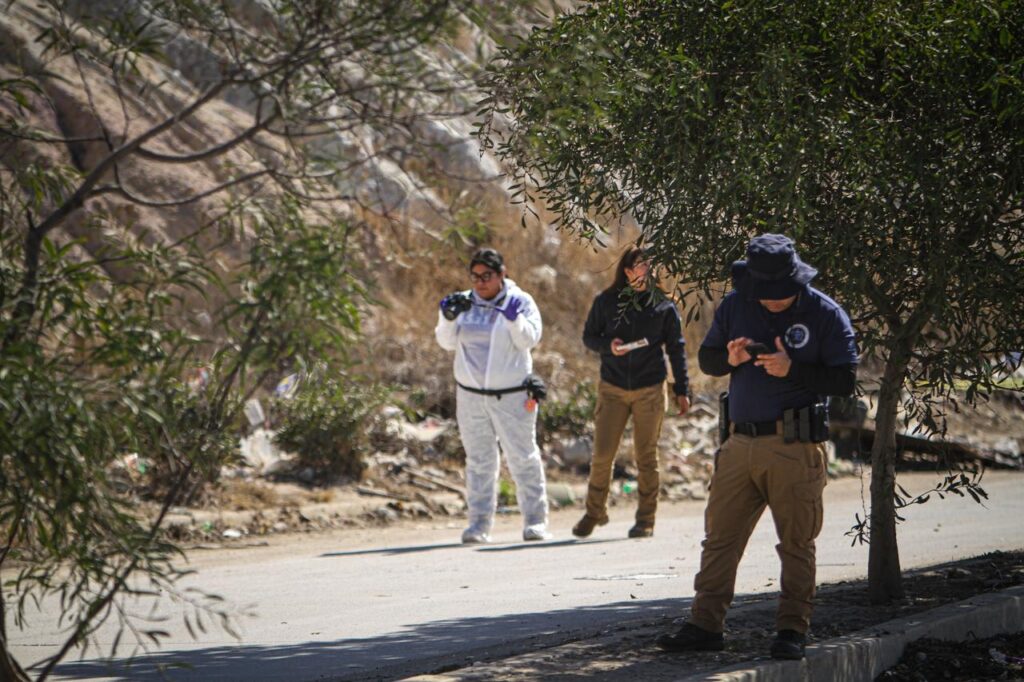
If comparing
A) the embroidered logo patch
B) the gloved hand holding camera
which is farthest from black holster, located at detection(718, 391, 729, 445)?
the gloved hand holding camera

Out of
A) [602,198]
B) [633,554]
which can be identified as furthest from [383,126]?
[633,554]

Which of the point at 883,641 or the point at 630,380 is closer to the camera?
the point at 883,641

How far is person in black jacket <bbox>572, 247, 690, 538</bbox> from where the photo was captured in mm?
10922

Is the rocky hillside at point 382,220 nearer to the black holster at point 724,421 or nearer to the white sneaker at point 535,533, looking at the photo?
the white sneaker at point 535,533

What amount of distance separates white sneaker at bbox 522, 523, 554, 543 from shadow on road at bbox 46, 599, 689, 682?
347cm

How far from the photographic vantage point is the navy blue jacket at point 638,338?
10.9m

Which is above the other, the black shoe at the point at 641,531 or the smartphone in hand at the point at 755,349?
the smartphone in hand at the point at 755,349

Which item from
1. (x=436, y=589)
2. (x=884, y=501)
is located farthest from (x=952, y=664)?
(x=436, y=589)

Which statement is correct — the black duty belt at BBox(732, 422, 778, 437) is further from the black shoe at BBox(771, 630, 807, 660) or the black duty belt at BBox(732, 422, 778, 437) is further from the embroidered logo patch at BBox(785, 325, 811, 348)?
the black shoe at BBox(771, 630, 807, 660)

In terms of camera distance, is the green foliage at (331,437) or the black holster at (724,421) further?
the green foliage at (331,437)

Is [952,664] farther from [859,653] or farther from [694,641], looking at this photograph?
[694,641]

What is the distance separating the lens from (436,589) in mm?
8859

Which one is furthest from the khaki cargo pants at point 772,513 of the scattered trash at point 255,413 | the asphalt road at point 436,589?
the scattered trash at point 255,413

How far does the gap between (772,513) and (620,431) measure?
17.4 feet
